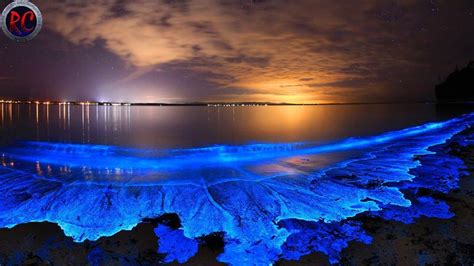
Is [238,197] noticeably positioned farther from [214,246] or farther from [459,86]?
[459,86]

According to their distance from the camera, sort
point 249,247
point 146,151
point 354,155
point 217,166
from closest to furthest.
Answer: point 249,247 → point 217,166 → point 354,155 → point 146,151

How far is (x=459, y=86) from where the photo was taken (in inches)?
5094

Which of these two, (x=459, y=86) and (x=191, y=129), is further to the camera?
(x=459, y=86)

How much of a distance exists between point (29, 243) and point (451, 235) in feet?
18.6

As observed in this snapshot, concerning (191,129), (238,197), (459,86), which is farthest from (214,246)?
(459,86)

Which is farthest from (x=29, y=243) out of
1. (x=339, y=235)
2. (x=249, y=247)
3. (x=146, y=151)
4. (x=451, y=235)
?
(x=146, y=151)

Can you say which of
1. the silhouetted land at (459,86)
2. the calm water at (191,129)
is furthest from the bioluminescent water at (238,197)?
the silhouetted land at (459,86)

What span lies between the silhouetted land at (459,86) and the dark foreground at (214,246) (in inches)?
5434

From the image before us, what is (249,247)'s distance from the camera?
3965 millimetres

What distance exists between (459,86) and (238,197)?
157m

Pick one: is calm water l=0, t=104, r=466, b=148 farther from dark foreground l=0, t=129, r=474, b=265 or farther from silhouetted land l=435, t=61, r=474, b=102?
silhouetted land l=435, t=61, r=474, b=102

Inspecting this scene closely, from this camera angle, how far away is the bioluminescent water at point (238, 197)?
4.25 metres

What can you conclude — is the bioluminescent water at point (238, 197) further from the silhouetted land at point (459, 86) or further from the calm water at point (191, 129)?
the silhouetted land at point (459, 86)

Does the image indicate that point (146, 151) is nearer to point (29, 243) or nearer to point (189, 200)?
point (189, 200)
